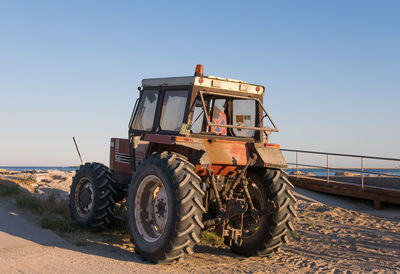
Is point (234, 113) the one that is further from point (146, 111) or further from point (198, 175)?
point (146, 111)

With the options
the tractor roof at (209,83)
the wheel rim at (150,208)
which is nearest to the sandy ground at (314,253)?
the wheel rim at (150,208)

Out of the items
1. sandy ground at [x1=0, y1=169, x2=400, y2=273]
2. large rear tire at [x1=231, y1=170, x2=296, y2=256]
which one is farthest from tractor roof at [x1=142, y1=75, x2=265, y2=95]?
sandy ground at [x1=0, y1=169, x2=400, y2=273]

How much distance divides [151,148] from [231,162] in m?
1.40

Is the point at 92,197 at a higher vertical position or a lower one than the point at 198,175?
lower

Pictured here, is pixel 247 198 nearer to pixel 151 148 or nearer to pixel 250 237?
pixel 250 237

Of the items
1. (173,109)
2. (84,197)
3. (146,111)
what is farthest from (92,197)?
(173,109)

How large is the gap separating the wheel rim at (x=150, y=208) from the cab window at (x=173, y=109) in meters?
1.01

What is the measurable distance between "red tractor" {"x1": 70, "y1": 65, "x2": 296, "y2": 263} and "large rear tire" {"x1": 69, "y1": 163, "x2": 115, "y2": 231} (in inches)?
0.8

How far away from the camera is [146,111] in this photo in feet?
25.7

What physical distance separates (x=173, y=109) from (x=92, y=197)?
2441 mm

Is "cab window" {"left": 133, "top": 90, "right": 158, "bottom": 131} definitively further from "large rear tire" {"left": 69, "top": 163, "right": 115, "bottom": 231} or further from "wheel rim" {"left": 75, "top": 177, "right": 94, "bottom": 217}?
"wheel rim" {"left": 75, "top": 177, "right": 94, "bottom": 217}

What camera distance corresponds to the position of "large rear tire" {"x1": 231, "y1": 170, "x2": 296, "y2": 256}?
6762mm

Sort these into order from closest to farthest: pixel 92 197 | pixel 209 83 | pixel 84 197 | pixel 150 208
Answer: pixel 150 208 < pixel 209 83 < pixel 92 197 < pixel 84 197

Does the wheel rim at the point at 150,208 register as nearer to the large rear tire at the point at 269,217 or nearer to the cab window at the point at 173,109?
the cab window at the point at 173,109
